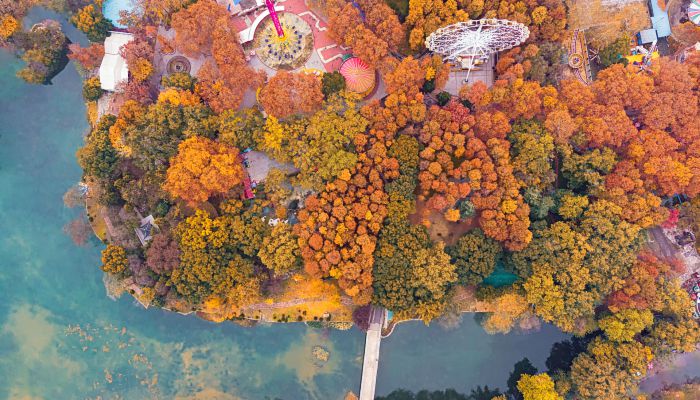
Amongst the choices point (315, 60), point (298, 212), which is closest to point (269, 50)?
point (315, 60)

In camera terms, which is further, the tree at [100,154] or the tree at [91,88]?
the tree at [91,88]

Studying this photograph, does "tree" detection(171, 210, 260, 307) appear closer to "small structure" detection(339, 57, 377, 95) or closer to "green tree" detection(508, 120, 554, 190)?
"small structure" detection(339, 57, 377, 95)

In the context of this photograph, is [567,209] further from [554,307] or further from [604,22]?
[604,22]

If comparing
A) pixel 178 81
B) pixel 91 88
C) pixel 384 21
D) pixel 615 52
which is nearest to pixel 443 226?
pixel 384 21

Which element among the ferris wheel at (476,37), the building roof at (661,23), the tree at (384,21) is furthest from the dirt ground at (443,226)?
the building roof at (661,23)

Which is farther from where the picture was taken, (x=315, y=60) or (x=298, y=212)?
(x=315, y=60)

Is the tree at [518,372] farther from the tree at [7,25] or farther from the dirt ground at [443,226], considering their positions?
the tree at [7,25]
